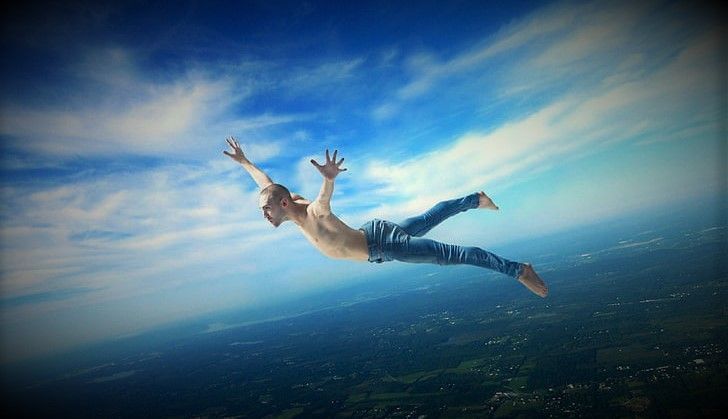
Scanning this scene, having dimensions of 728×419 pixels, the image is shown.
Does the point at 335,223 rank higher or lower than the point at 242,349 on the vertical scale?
higher

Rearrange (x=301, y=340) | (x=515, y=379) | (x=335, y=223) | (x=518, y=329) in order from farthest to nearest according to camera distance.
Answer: (x=301, y=340) → (x=518, y=329) → (x=515, y=379) → (x=335, y=223)

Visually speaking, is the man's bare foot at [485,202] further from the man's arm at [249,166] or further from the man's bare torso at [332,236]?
the man's arm at [249,166]

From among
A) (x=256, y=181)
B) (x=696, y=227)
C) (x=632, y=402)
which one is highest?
(x=256, y=181)

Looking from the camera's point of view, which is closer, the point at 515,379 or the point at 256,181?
the point at 256,181

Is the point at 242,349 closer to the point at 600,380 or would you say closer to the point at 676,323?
the point at 600,380

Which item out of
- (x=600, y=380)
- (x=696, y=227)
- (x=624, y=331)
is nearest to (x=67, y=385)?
(x=600, y=380)

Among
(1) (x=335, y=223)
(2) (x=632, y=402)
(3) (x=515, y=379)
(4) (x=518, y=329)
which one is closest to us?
(1) (x=335, y=223)

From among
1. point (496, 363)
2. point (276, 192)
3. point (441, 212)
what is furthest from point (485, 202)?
point (496, 363)
